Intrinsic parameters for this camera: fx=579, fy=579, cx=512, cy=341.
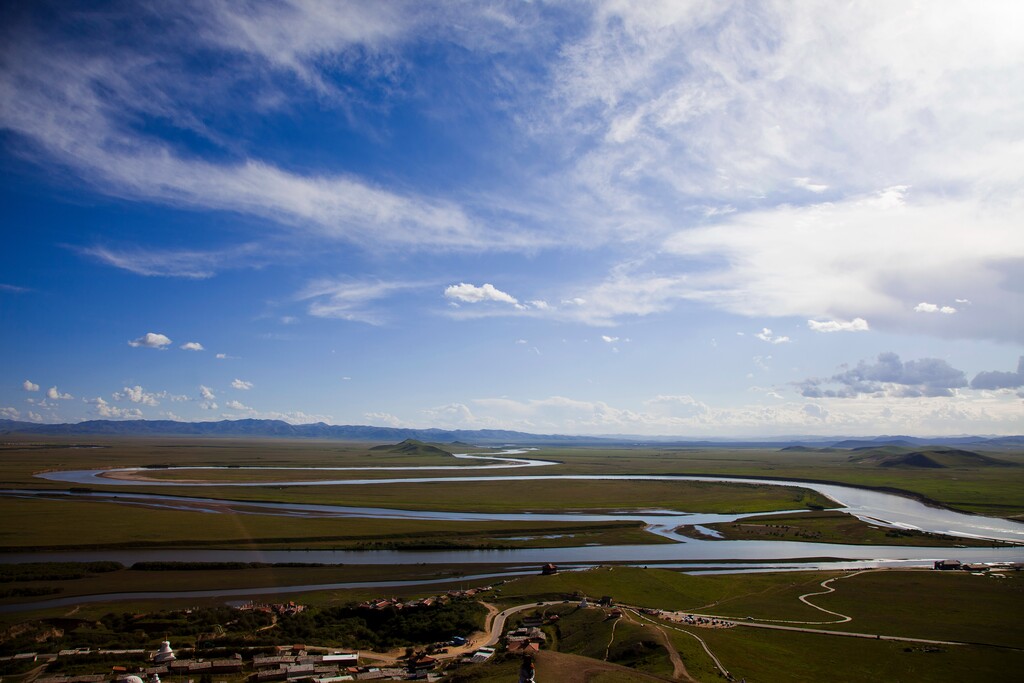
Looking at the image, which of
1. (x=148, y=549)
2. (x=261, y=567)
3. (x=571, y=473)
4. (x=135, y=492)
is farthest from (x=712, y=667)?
(x=571, y=473)

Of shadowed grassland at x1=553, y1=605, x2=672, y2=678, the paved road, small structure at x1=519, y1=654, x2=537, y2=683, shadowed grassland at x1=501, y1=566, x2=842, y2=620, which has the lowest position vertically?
shadowed grassland at x1=501, y1=566, x2=842, y2=620

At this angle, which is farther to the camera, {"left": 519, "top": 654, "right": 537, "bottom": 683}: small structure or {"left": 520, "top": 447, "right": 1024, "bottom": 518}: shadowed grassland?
{"left": 520, "top": 447, "right": 1024, "bottom": 518}: shadowed grassland

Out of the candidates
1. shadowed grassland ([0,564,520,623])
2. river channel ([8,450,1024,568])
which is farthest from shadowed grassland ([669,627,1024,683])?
river channel ([8,450,1024,568])

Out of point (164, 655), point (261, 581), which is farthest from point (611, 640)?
point (261, 581)

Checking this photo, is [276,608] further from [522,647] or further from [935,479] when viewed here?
[935,479]

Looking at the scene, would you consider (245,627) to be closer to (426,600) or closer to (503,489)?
(426,600)

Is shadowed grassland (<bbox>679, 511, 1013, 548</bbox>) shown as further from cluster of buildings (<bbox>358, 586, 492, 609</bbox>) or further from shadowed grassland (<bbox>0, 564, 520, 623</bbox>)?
cluster of buildings (<bbox>358, 586, 492, 609</bbox>)

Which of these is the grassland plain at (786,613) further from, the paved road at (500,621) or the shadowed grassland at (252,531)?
the shadowed grassland at (252,531)
